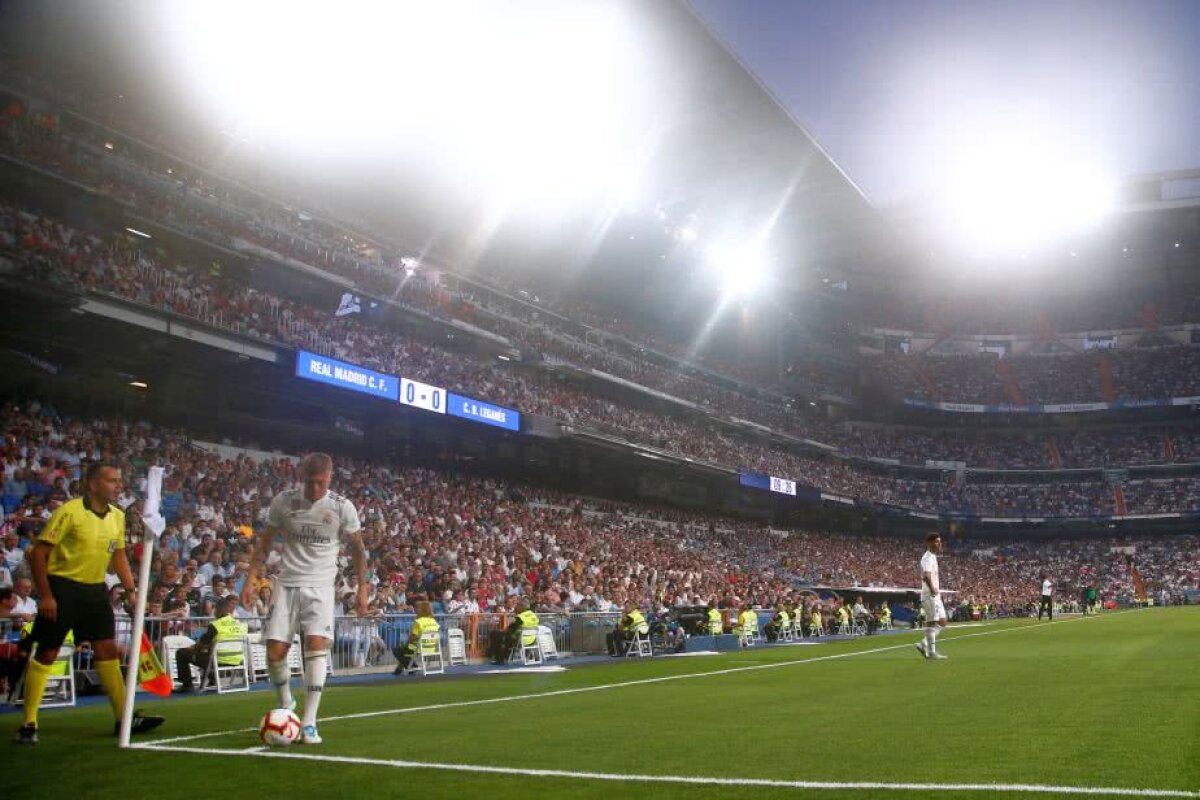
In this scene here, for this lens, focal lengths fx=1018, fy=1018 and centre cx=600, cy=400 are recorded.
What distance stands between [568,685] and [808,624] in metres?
20.9

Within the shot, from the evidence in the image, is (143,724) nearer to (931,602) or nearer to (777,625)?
(931,602)

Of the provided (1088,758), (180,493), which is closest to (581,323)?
(180,493)

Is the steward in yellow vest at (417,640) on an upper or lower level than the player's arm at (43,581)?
lower

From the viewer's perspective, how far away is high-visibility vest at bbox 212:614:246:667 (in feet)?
47.5

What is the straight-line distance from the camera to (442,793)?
5.36m

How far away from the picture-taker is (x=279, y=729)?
7102 mm

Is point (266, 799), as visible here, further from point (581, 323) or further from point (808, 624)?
point (581, 323)

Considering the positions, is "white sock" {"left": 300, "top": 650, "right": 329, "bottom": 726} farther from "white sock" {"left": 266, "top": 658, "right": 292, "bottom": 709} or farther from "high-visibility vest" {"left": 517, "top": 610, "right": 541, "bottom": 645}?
"high-visibility vest" {"left": 517, "top": 610, "right": 541, "bottom": 645}

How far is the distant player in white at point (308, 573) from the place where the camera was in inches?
291

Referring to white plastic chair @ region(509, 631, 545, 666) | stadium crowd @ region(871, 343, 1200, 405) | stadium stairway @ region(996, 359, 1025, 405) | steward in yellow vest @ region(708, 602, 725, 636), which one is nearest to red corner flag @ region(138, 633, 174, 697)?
white plastic chair @ region(509, 631, 545, 666)

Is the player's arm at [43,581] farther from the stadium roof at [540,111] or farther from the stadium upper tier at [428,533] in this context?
the stadium roof at [540,111]

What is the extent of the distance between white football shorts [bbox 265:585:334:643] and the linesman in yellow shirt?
4.23 feet

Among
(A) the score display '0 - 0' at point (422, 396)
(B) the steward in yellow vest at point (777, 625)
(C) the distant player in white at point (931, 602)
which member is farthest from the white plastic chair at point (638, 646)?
(A) the score display '0 - 0' at point (422, 396)

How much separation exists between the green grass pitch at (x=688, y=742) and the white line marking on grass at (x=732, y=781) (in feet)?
0.10
